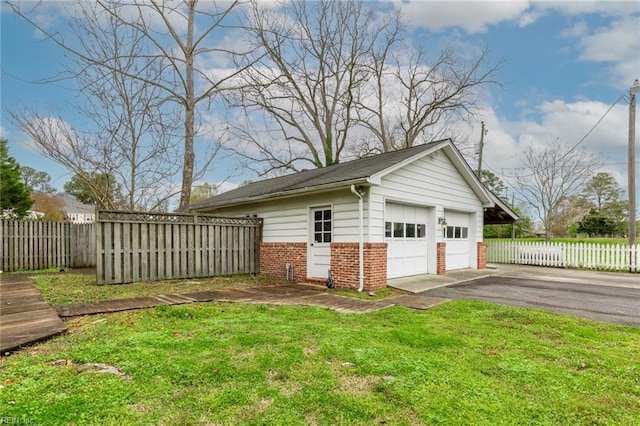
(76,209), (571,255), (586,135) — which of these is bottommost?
(571,255)

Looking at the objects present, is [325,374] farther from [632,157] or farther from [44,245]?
[632,157]

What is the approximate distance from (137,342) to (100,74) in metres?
11.0

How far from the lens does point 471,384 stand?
114 inches

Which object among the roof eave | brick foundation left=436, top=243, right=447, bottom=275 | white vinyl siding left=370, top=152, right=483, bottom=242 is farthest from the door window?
brick foundation left=436, top=243, right=447, bottom=275

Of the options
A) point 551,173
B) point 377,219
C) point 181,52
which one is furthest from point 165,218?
point 551,173

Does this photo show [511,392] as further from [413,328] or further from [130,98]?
[130,98]

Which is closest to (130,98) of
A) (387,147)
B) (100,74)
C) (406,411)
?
(100,74)

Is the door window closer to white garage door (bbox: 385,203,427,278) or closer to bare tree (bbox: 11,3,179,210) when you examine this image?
white garage door (bbox: 385,203,427,278)

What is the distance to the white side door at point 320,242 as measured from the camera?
903 cm

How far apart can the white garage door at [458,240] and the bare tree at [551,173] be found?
28.6 ft

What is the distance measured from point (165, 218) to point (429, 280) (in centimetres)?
733

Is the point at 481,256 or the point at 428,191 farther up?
the point at 428,191

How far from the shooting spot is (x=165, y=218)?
8.95 meters

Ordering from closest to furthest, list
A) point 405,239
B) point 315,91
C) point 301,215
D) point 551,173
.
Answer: point 405,239 → point 301,215 → point 551,173 → point 315,91
